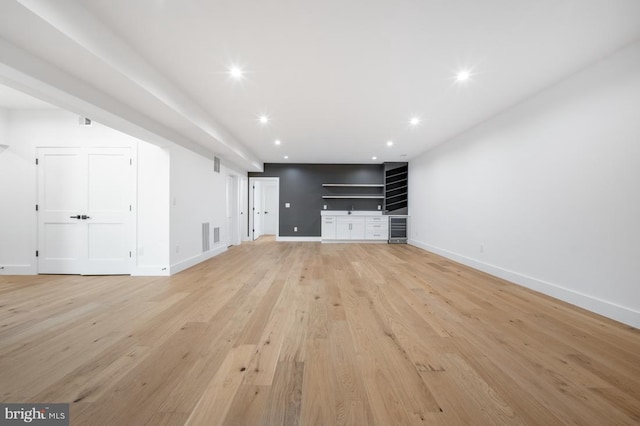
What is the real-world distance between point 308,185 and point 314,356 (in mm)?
6652

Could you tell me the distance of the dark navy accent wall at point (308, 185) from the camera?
26.1 feet

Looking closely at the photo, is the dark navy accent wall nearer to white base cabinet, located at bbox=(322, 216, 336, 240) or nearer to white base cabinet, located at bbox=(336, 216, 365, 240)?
white base cabinet, located at bbox=(322, 216, 336, 240)

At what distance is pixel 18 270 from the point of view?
362 cm

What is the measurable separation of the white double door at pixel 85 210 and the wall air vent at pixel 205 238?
1268 millimetres

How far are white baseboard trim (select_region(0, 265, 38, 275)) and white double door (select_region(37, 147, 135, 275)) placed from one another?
92 millimetres

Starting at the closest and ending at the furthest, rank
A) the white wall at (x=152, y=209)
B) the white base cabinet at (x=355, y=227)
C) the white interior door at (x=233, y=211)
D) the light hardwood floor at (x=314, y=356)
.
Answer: the light hardwood floor at (x=314, y=356) < the white wall at (x=152, y=209) < the white interior door at (x=233, y=211) < the white base cabinet at (x=355, y=227)

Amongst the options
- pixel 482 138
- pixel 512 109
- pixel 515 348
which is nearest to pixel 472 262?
pixel 482 138

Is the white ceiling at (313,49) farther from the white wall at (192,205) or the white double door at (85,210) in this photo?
the white double door at (85,210)

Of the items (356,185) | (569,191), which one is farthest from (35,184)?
(569,191)

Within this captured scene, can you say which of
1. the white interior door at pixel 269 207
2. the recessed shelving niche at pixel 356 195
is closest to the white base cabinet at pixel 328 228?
the recessed shelving niche at pixel 356 195

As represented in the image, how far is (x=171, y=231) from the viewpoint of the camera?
377cm

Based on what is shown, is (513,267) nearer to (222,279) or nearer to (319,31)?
(319,31)

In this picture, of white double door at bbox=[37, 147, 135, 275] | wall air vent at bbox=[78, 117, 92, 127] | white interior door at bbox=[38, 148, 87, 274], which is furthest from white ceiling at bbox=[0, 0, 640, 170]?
white interior door at bbox=[38, 148, 87, 274]

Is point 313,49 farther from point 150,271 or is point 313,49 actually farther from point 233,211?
point 233,211
